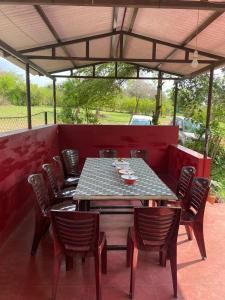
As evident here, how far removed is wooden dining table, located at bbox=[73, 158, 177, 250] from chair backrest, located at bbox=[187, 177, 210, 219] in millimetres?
255

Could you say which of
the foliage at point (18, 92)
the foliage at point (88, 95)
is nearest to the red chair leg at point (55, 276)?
the foliage at point (88, 95)

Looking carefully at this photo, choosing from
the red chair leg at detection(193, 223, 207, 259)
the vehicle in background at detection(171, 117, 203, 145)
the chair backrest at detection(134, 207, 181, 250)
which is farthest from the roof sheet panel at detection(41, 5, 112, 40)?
the vehicle in background at detection(171, 117, 203, 145)

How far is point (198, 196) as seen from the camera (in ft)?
9.64

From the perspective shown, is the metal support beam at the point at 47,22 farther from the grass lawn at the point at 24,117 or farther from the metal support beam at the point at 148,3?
the grass lawn at the point at 24,117

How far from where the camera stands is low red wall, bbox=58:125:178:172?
6.48 metres

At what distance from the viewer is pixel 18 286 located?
8.03 feet

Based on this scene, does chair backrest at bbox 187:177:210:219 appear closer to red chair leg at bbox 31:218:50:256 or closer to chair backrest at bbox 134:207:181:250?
chair backrest at bbox 134:207:181:250

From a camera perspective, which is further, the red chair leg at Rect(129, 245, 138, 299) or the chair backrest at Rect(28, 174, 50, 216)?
the chair backrest at Rect(28, 174, 50, 216)

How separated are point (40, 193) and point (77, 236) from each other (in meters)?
1.02

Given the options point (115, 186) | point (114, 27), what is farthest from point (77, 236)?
point (114, 27)

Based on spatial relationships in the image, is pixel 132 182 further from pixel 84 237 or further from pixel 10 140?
pixel 10 140

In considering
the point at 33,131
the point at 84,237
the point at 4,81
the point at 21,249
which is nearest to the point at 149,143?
the point at 33,131

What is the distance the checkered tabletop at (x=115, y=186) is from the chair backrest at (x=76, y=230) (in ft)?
1.47

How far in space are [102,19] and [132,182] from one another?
2.92 metres
